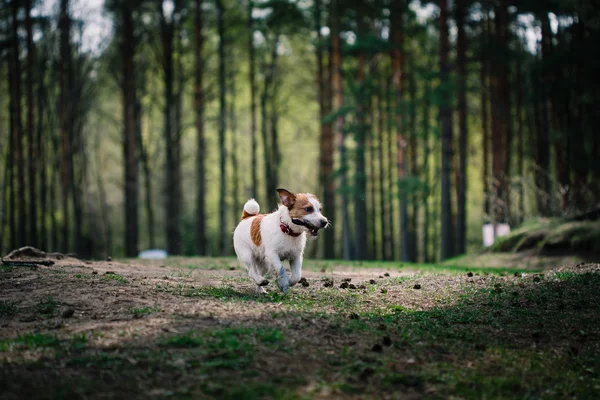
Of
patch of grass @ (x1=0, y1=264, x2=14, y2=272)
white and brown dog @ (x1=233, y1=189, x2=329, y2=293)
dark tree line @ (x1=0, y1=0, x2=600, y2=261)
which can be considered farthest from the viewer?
dark tree line @ (x1=0, y1=0, x2=600, y2=261)

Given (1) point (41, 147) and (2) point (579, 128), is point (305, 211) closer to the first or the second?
(2) point (579, 128)

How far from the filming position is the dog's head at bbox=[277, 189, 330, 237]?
27.0 feet

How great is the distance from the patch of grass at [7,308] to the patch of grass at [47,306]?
27 cm

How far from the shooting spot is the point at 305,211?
8367 millimetres

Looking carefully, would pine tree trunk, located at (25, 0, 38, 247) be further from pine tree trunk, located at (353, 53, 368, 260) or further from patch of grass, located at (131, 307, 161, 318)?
patch of grass, located at (131, 307, 161, 318)

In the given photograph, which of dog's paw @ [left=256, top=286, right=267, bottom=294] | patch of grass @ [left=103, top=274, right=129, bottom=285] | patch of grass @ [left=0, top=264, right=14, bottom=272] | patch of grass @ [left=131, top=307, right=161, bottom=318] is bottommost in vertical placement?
dog's paw @ [left=256, top=286, right=267, bottom=294]

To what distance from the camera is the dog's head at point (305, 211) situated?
8219mm

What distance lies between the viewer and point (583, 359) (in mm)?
6195

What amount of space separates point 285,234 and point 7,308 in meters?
3.70

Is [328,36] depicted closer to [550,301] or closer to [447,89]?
[447,89]

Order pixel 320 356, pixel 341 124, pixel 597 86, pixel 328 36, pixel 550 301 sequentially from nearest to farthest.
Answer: pixel 320 356 < pixel 550 301 < pixel 597 86 < pixel 341 124 < pixel 328 36

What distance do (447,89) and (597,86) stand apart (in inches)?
248

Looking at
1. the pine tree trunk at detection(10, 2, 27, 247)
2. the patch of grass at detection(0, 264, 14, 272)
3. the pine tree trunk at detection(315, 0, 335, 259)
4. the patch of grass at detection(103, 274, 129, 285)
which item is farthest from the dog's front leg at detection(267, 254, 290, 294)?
the pine tree trunk at detection(10, 2, 27, 247)

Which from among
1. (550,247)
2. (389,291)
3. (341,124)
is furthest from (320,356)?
(341,124)
